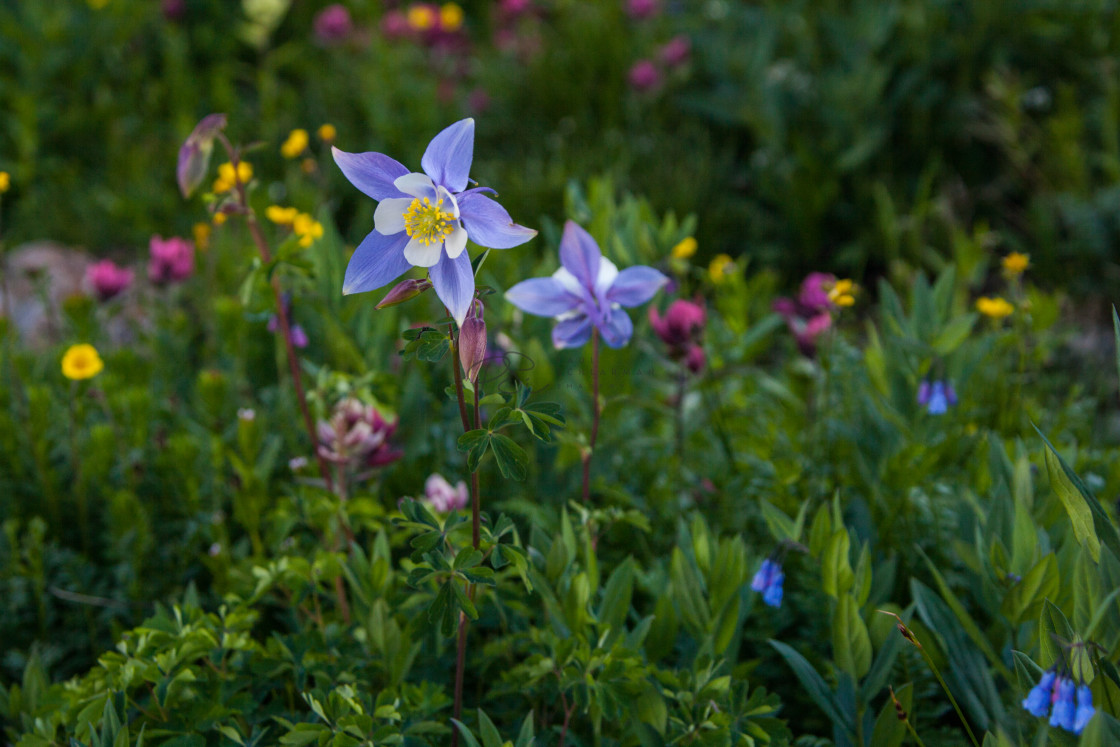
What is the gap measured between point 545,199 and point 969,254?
164 centimetres

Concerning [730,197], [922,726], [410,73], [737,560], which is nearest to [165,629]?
[737,560]

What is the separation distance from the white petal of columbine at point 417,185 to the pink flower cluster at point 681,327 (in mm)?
789

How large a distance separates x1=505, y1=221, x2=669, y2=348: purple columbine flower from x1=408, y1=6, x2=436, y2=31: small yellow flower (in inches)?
125

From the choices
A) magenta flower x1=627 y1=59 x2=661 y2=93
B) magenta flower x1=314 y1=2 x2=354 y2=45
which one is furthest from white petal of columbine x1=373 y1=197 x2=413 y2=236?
magenta flower x1=314 y1=2 x2=354 y2=45

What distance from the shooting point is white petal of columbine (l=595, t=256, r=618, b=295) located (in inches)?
54.5

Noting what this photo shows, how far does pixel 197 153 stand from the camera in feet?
4.80

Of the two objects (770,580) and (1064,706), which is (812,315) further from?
(1064,706)

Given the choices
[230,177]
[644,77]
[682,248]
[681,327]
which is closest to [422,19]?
[644,77]

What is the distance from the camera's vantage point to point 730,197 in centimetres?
366

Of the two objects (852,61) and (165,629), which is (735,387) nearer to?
(165,629)

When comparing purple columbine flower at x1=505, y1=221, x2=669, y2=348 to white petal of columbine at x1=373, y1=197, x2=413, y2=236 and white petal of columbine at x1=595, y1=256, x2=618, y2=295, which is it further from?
white petal of columbine at x1=373, y1=197, x2=413, y2=236

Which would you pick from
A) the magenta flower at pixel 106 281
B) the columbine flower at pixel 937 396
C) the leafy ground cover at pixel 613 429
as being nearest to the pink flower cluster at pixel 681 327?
the leafy ground cover at pixel 613 429

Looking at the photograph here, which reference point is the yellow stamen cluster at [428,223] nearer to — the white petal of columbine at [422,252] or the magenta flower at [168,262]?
the white petal of columbine at [422,252]

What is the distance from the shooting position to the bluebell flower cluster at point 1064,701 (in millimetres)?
930
